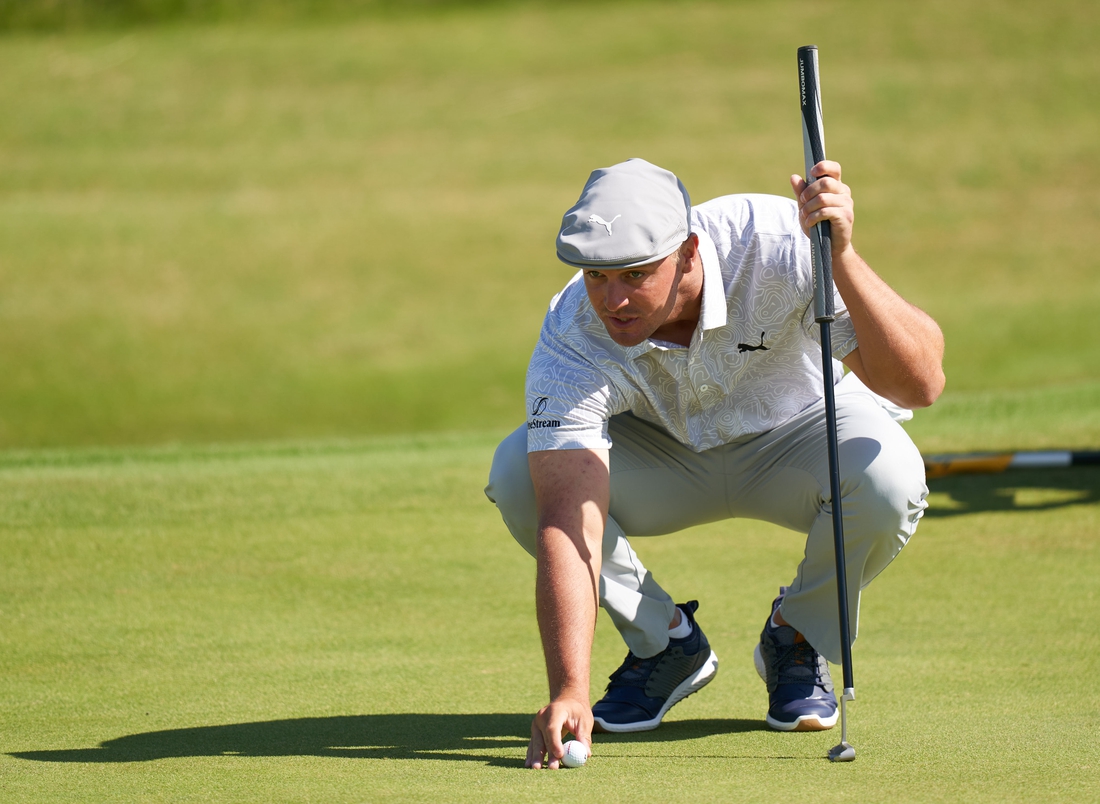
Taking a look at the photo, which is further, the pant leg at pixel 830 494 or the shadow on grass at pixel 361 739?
the pant leg at pixel 830 494

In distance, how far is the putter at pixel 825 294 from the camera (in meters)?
1.98

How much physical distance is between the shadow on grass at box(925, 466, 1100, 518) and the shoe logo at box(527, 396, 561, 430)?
2047 millimetres

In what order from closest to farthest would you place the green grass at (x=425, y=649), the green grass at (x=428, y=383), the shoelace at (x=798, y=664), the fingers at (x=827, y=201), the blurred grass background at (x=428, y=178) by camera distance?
the green grass at (x=425, y=649) < the fingers at (x=827, y=201) < the green grass at (x=428, y=383) < the shoelace at (x=798, y=664) < the blurred grass background at (x=428, y=178)

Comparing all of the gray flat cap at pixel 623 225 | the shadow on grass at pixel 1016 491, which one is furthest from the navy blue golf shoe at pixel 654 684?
the shadow on grass at pixel 1016 491

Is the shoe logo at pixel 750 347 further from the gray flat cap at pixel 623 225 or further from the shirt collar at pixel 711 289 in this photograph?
the gray flat cap at pixel 623 225

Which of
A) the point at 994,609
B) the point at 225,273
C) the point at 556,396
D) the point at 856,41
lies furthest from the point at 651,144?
the point at 556,396

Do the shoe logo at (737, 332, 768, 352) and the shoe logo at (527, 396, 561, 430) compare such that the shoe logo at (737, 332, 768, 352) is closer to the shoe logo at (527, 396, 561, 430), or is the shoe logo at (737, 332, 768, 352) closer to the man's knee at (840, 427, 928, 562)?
the man's knee at (840, 427, 928, 562)

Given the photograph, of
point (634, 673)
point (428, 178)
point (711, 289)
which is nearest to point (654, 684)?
point (634, 673)

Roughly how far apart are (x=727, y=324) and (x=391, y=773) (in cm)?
88

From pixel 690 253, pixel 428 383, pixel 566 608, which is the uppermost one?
pixel 690 253

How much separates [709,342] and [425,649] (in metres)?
0.88

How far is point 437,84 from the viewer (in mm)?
10945

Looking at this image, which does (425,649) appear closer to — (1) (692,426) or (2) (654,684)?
(2) (654,684)

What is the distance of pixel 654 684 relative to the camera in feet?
7.44
